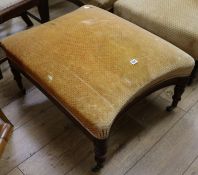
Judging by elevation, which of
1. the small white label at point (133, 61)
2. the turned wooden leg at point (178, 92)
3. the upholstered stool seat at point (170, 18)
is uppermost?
the small white label at point (133, 61)

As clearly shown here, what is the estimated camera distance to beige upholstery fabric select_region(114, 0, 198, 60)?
53.2 inches

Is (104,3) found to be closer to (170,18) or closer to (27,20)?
(170,18)

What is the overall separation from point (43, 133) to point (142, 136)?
0.51m

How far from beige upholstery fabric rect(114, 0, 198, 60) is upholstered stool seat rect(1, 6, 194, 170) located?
0.21 metres

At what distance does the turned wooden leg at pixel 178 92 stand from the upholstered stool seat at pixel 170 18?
190mm

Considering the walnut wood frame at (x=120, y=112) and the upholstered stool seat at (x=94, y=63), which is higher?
the upholstered stool seat at (x=94, y=63)

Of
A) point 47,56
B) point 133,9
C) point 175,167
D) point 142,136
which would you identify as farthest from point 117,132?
point 133,9

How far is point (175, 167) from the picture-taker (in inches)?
48.1

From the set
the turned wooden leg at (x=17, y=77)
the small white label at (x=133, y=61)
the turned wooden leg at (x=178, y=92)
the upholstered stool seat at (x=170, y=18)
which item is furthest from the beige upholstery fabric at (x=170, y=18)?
the turned wooden leg at (x=17, y=77)

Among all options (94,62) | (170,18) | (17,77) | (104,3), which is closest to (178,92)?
(170,18)

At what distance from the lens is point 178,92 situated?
1.35 meters

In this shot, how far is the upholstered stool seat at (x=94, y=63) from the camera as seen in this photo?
981 mm

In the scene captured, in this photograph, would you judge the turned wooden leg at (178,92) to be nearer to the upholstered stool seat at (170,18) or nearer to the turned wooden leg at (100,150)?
the upholstered stool seat at (170,18)

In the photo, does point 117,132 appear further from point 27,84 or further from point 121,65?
point 27,84
